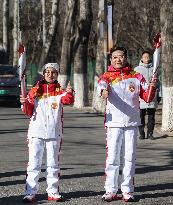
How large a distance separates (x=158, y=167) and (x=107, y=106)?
10.6 ft

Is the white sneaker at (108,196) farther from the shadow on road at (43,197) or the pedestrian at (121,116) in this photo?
the shadow on road at (43,197)

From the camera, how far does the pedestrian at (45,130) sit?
8.94m

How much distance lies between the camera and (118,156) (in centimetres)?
902

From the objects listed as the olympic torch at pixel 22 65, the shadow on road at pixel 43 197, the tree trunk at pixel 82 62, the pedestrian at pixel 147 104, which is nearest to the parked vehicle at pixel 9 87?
the tree trunk at pixel 82 62

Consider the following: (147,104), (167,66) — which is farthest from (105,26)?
(147,104)

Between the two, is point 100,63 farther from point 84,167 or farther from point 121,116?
point 121,116

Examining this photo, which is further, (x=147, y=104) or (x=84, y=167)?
(x=147, y=104)

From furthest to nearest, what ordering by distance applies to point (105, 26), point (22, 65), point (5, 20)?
point (5, 20) < point (105, 26) < point (22, 65)

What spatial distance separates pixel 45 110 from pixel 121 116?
0.90m

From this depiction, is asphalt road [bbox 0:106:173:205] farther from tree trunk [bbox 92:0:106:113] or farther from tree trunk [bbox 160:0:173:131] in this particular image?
tree trunk [bbox 92:0:106:113]

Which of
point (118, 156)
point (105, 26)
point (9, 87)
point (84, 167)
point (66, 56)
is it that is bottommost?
point (84, 167)

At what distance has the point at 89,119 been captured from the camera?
21.9m

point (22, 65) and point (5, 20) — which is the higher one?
point (5, 20)

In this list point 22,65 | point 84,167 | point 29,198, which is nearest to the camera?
point 22,65
